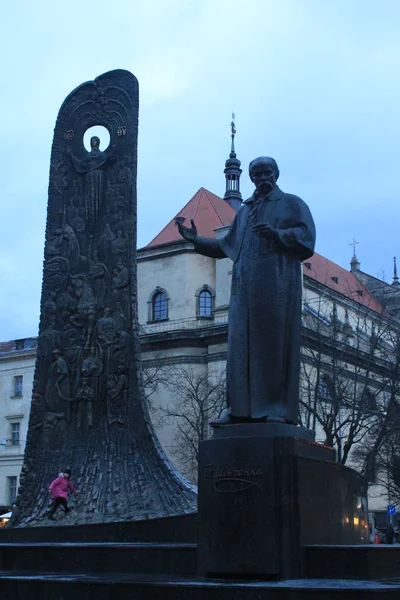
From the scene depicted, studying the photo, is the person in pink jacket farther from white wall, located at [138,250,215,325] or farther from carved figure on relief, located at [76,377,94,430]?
white wall, located at [138,250,215,325]

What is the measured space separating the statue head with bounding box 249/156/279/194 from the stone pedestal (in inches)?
98.0

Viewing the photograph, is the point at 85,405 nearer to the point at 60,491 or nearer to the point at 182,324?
the point at 60,491

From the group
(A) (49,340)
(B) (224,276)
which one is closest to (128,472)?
(A) (49,340)

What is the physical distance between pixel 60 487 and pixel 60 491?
83mm

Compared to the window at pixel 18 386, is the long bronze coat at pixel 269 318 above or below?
below

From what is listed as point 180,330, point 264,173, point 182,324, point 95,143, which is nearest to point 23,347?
point 182,324

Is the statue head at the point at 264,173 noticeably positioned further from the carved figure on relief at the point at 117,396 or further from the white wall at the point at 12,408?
the white wall at the point at 12,408

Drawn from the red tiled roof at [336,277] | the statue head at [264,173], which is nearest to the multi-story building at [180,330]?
the red tiled roof at [336,277]

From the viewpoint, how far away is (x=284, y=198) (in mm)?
8078

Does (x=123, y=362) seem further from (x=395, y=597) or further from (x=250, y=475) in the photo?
(x=395, y=597)

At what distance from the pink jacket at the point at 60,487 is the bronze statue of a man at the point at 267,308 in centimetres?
920

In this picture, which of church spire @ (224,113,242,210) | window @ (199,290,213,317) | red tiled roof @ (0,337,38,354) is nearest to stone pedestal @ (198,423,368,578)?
window @ (199,290,213,317)

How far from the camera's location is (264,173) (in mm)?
8125

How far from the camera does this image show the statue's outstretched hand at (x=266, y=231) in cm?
751
